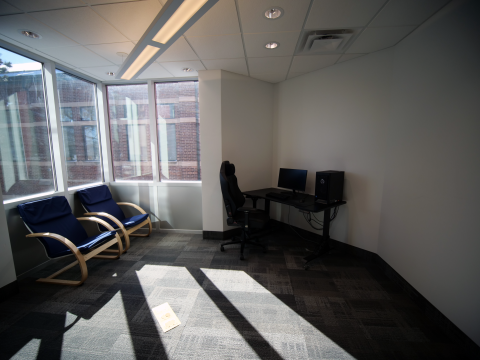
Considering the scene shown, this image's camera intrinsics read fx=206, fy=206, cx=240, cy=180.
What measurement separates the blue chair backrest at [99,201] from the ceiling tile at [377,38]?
13.8ft

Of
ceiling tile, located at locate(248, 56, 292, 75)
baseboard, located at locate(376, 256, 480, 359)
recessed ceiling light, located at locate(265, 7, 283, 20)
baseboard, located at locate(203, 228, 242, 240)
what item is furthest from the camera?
baseboard, located at locate(203, 228, 242, 240)

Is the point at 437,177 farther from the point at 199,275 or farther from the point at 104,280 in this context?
the point at 104,280

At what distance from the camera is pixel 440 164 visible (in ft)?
6.23

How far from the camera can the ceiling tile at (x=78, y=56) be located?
2652mm

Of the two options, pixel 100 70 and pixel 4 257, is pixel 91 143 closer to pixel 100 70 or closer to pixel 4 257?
pixel 100 70

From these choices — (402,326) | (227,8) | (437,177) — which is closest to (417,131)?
(437,177)

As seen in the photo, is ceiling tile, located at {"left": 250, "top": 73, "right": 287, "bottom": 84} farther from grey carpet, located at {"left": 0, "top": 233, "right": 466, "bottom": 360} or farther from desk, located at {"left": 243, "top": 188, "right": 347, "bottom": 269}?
grey carpet, located at {"left": 0, "top": 233, "right": 466, "bottom": 360}

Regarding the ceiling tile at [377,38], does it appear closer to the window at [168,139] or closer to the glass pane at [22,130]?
the window at [168,139]

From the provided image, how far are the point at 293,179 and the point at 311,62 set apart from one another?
5.90 feet

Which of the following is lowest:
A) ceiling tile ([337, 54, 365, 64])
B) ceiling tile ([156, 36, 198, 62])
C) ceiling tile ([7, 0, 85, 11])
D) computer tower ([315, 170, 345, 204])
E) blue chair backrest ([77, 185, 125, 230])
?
blue chair backrest ([77, 185, 125, 230])

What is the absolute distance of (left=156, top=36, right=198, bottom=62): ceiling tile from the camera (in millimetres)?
2471

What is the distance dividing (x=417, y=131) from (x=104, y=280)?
13.1 ft

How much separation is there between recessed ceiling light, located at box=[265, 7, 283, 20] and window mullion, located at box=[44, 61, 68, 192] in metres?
3.22

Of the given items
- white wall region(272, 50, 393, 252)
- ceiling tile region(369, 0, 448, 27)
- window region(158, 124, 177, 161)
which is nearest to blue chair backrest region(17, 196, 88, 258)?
window region(158, 124, 177, 161)
